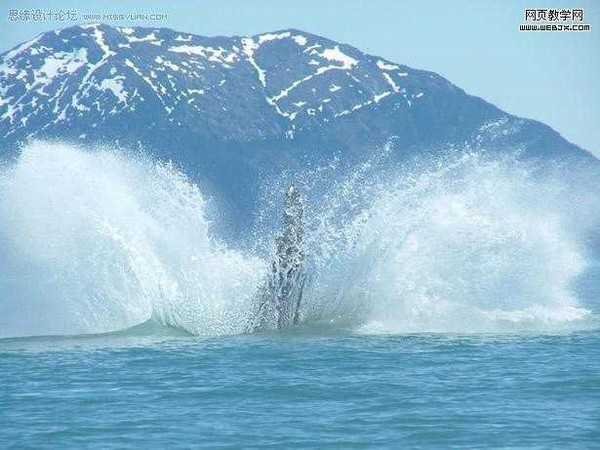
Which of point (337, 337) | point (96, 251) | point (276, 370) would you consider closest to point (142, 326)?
point (96, 251)

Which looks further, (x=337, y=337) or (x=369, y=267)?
(x=369, y=267)

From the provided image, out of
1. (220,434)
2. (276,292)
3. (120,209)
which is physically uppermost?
(120,209)

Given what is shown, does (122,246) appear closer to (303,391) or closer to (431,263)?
(431,263)

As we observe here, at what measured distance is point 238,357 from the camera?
36125 mm

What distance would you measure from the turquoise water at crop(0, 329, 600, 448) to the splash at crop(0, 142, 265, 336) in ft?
13.0

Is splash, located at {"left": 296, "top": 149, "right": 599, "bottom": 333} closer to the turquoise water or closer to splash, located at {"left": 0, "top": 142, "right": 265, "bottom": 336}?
splash, located at {"left": 0, "top": 142, "right": 265, "bottom": 336}

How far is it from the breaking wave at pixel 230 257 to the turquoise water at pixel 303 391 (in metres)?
4.02

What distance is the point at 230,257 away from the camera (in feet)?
158

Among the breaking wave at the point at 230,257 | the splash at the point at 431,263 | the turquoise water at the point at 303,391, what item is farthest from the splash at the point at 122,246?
the turquoise water at the point at 303,391

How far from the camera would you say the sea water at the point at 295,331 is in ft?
84.5

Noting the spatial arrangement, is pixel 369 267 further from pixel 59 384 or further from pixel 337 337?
pixel 59 384

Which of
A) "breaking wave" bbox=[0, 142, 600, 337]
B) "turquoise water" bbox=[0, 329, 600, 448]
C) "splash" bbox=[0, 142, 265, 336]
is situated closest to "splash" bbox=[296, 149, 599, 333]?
"breaking wave" bbox=[0, 142, 600, 337]

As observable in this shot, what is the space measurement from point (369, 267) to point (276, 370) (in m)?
15.7

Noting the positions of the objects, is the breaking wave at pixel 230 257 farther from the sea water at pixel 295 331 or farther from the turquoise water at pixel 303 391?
the turquoise water at pixel 303 391
